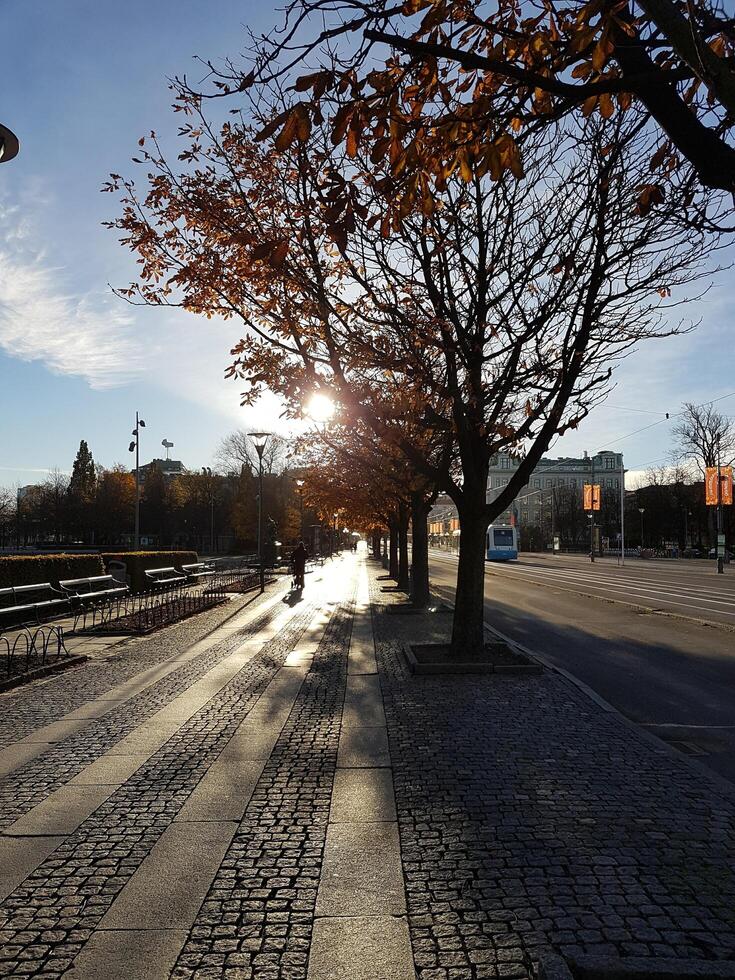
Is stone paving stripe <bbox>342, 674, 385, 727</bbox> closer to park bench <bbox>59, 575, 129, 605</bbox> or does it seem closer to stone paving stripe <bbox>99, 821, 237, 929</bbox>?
stone paving stripe <bbox>99, 821, 237, 929</bbox>

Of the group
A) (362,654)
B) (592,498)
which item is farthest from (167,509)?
(362,654)

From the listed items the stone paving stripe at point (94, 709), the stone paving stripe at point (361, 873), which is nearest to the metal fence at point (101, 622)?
the stone paving stripe at point (94, 709)

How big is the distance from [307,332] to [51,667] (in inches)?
240

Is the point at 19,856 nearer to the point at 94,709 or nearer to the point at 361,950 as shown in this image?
the point at 361,950

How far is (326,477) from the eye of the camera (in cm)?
2631

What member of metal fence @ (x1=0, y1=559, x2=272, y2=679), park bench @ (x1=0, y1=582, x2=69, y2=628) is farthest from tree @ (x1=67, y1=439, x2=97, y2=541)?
park bench @ (x1=0, y1=582, x2=69, y2=628)

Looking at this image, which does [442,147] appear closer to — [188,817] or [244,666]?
[188,817]

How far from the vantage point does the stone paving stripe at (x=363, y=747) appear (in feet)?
21.0

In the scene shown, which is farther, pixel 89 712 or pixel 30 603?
pixel 30 603

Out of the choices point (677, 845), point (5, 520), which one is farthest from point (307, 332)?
point (5, 520)

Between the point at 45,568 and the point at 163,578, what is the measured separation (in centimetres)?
707

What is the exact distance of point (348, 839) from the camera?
15.5 ft

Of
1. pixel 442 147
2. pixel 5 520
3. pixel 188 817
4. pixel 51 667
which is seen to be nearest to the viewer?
pixel 442 147

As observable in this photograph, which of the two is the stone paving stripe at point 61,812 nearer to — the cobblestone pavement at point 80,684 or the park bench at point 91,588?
the cobblestone pavement at point 80,684
